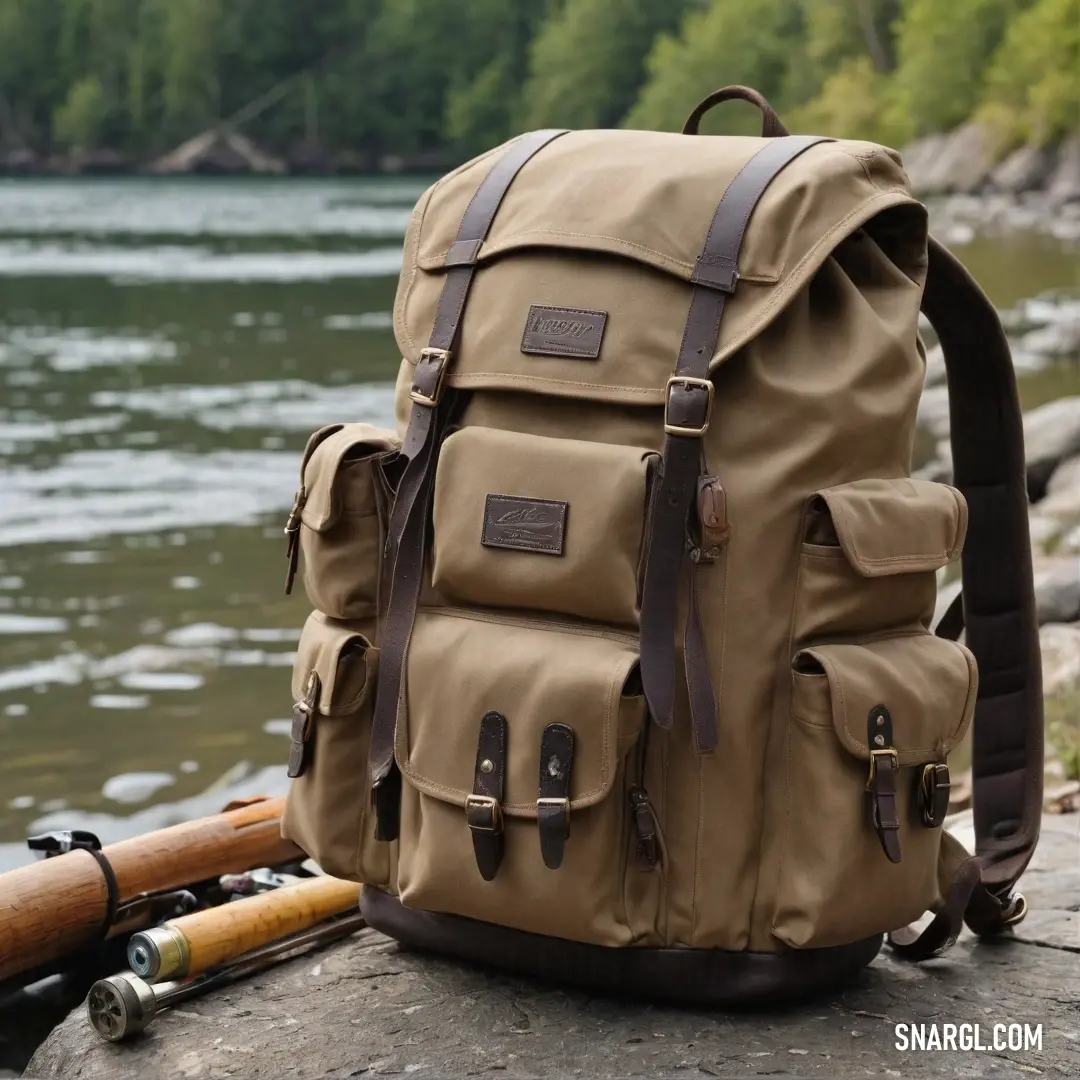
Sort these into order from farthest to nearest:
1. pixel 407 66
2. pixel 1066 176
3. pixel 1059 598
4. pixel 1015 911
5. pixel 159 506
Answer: pixel 407 66
pixel 1066 176
pixel 159 506
pixel 1059 598
pixel 1015 911

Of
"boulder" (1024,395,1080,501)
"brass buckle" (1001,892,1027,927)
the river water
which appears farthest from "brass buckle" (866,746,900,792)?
"boulder" (1024,395,1080,501)

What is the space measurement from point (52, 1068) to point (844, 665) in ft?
4.72

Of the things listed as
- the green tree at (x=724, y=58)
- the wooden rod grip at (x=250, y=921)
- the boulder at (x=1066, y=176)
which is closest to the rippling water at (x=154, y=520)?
the wooden rod grip at (x=250, y=921)

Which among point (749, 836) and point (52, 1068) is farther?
point (52, 1068)

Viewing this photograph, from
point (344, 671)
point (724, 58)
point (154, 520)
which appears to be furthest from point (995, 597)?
point (724, 58)

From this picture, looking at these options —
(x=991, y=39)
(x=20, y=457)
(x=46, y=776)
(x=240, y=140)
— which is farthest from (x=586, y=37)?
(x=46, y=776)

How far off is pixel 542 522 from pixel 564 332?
312mm

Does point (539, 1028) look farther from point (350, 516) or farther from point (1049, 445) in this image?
point (1049, 445)

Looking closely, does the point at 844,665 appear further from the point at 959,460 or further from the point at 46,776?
the point at 46,776

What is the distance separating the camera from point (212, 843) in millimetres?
3191

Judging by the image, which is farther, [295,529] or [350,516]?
[295,529]

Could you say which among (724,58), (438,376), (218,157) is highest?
(724,58)

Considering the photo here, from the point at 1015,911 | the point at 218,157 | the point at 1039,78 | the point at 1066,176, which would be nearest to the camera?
the point at 1015,911

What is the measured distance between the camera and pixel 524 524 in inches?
93.9
